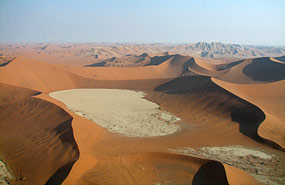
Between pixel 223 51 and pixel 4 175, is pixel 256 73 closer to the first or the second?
pixel 4 175

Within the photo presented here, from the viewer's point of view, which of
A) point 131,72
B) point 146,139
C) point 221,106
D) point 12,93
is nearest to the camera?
point 146,139

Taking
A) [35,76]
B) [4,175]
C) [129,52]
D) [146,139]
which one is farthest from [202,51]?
[4,175]

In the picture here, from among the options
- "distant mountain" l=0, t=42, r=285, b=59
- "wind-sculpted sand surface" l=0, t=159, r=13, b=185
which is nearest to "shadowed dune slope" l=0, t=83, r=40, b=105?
"wind-sculpted sand surface" l=0, t=159, r=13, b=185

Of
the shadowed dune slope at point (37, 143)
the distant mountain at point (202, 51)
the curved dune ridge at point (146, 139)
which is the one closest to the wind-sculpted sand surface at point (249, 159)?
the curved dune ridge at point (146, 139)

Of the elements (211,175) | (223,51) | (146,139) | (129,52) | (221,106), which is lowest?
(146,139)

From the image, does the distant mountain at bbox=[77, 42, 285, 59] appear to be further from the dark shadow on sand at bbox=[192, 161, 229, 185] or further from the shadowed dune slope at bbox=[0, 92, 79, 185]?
the dark shadow on sand at bbox=[192, 161, 229, 185]

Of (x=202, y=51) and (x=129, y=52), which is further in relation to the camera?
(x=202, y=51)

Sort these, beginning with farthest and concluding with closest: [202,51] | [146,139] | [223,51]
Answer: [223,51], [202,51], [146,139]
